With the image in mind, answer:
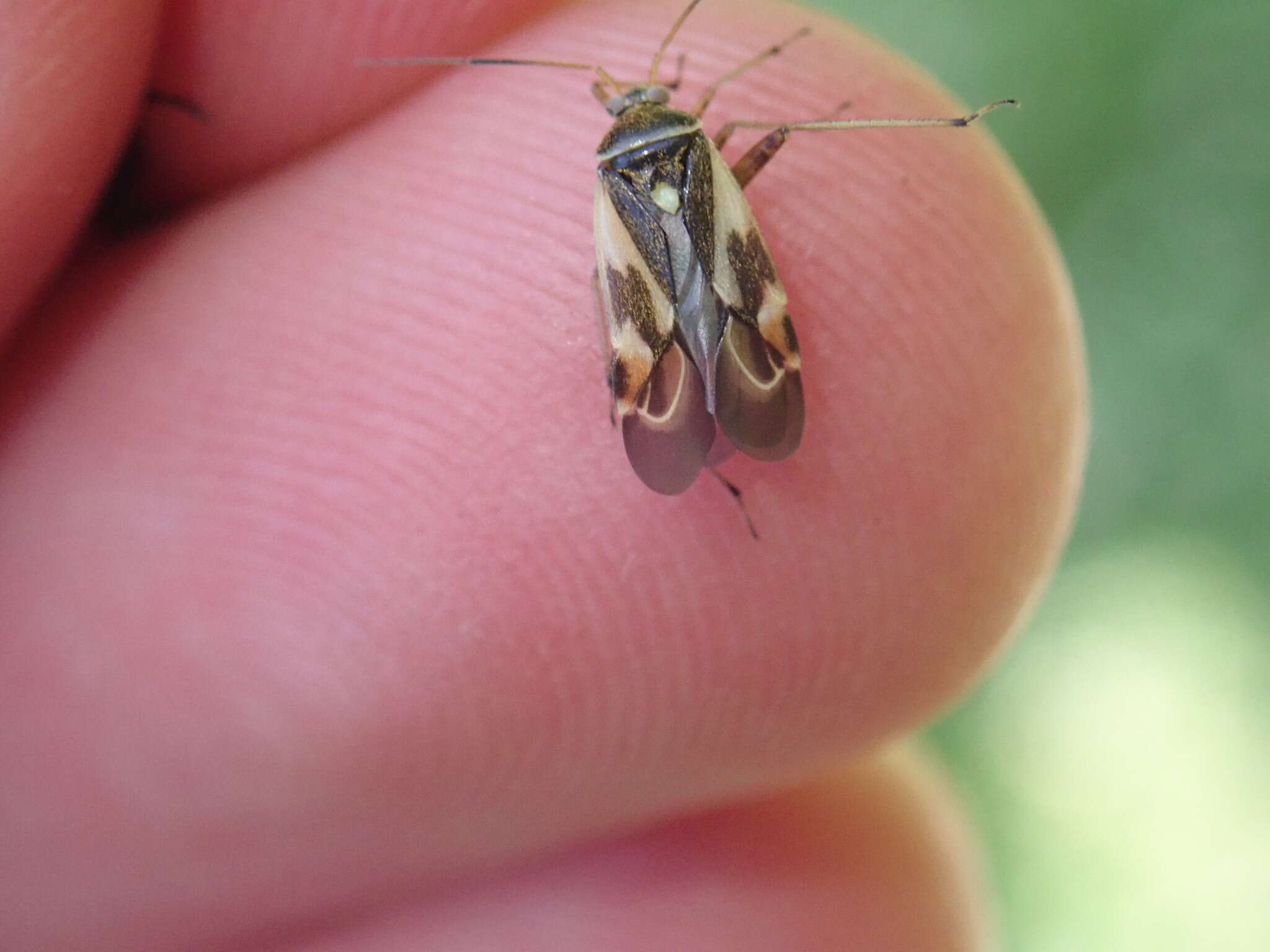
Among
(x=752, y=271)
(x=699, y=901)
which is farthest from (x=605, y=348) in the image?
(x=699, y=901)

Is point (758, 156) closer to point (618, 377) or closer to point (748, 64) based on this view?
point (748, 64)

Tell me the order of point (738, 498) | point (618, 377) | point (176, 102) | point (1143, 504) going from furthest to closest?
point (1143, 504) → point (176, 102) → point (738, 498) → point (618, 377)

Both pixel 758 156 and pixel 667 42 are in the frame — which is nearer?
pixel 758 156

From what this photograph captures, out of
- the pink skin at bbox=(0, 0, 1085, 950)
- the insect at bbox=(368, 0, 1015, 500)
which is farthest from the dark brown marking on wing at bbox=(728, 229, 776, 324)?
the pink skin at bbox=(0, 0, 1085, 950)

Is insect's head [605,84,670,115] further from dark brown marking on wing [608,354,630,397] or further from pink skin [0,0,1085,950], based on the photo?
dark brown marking on wing [608,354,630,397]

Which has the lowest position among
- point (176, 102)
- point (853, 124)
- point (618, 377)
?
point (618, 377)

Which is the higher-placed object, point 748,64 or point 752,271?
point 748,64

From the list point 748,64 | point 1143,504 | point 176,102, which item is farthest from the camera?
point 1143,504
